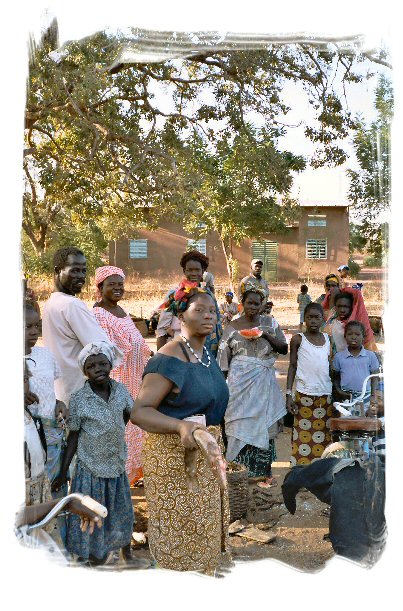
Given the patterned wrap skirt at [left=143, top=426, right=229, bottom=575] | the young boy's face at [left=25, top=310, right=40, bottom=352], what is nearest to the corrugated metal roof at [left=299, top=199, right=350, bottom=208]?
the young boy's face at [left=25, top=310, right=40, bottom=352]

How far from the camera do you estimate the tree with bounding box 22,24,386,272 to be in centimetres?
394

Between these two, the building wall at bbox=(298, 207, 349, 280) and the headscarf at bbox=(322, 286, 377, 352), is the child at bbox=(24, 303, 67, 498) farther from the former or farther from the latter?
the building wall at bbox=(298, 207, 349, 280)

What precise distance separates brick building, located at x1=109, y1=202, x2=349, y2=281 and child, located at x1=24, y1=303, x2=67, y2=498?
4.38 meters

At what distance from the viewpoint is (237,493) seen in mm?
4410

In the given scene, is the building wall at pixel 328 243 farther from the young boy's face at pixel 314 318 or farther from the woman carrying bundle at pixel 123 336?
the woman carrying bundle at pixel 123 336

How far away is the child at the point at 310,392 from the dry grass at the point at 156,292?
0.51m

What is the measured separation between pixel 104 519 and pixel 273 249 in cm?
876

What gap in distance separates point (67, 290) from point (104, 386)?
2.16ft

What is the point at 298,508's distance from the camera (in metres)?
4.67

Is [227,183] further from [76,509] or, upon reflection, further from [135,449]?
[76,509]

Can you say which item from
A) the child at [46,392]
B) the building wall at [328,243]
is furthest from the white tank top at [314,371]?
the building wall at [328,243]

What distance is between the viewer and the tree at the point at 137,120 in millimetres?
3938

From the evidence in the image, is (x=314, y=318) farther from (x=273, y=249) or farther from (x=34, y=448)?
(x=273, y=249)

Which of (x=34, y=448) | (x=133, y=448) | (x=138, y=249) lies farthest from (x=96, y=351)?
(x=138, y=249)
